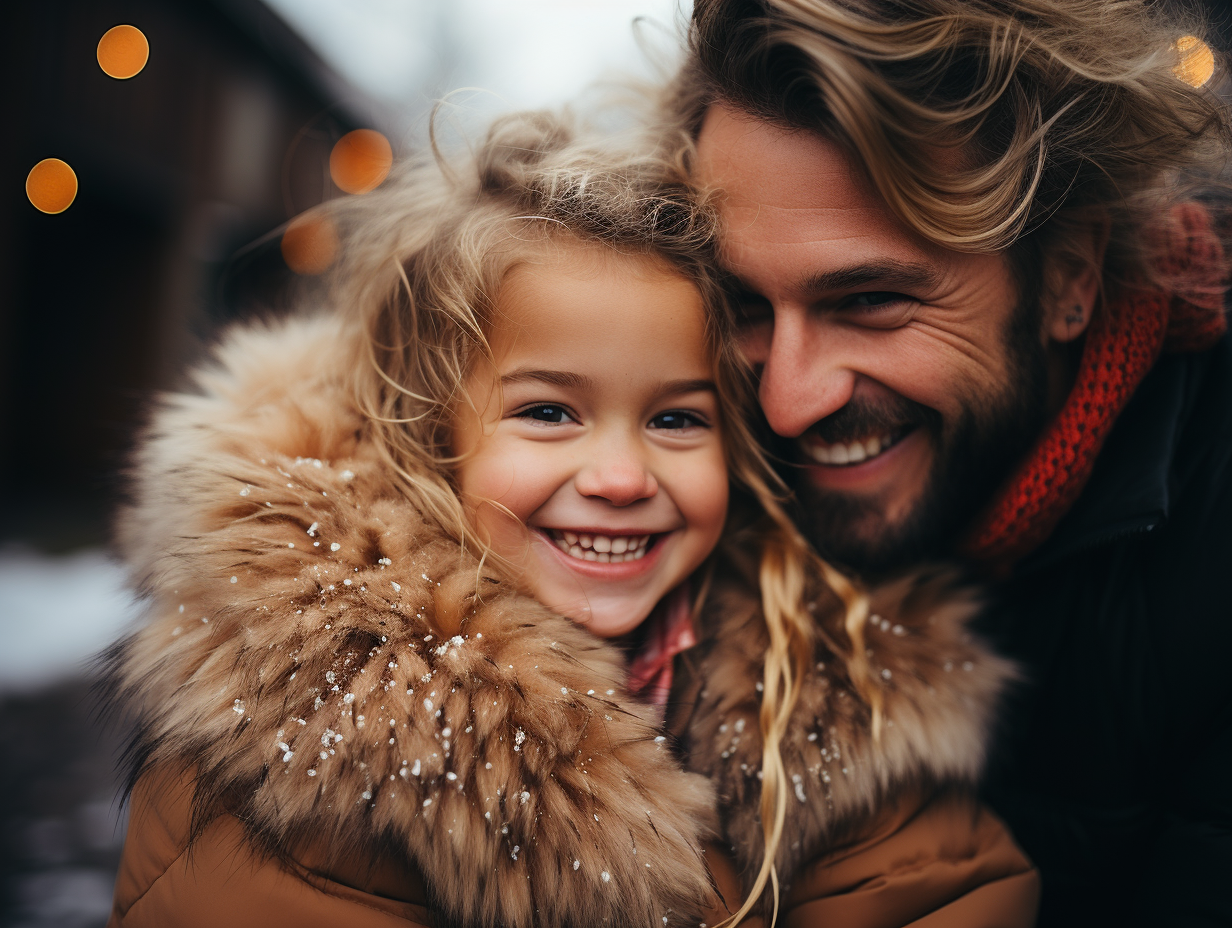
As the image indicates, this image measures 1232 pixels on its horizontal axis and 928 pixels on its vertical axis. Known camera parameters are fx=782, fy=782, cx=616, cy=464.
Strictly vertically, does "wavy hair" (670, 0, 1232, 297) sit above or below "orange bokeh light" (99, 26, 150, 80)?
below

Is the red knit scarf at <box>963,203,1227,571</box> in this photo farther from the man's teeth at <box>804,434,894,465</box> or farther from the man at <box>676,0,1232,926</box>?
the man's teeth at <box>804,434,894,465</box>

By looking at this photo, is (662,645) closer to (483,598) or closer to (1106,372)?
(483,598)

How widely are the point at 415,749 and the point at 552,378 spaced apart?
76cm

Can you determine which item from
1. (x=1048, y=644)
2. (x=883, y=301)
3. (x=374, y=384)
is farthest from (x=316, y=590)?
(x=1048, y=644)

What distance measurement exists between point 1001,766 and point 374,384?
1.88 metres

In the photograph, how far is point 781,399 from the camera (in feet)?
5.58

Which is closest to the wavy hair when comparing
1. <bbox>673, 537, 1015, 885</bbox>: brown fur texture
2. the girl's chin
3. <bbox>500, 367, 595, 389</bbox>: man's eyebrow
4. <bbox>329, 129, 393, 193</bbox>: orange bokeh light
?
<bbox>500, 367, 595, 389</bbox>: man's eyebrow

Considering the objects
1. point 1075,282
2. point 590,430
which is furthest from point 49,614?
point 1075,282

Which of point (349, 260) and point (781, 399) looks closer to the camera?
point (781, 399)

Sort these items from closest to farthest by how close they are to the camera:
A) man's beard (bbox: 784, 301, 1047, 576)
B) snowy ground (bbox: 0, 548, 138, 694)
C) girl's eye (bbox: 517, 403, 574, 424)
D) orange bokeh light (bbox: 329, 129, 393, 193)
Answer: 1. girl's eye (bbox: 517, 403, 574, 424)
2. man's beard (bbox: 784, 301, 1047, 576)
3. snowy ground (bbox: 0, 548, 138, 694)
4. orange bokeh light (bbox: 329, 129, 393, 193)

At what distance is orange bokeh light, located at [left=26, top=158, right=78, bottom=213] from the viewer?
659 centimetres

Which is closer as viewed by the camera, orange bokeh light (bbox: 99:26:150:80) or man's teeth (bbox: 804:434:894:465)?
man's teeth (bbox: 804:434:894:465)

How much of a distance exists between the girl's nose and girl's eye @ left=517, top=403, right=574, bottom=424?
0.42 feet

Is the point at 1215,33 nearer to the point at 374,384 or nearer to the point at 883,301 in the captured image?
the point at 883,301
